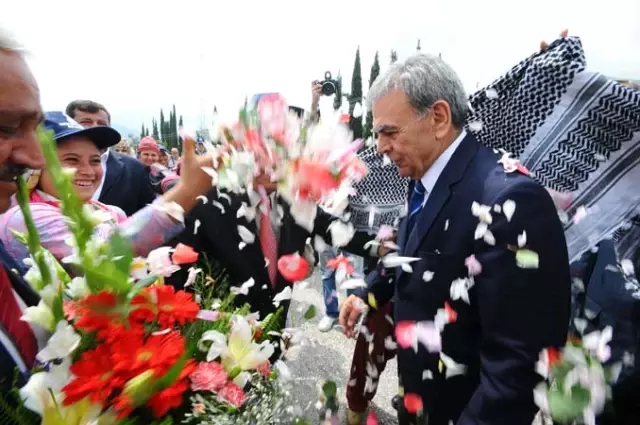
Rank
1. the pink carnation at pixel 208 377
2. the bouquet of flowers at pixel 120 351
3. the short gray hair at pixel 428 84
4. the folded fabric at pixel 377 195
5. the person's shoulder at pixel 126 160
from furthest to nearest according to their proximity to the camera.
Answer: the person's shoulder at pixel 126 160, the folded fabric at pixel 377 195, the short gray hair at pixel 428 84, the pink carnation at pixel 208 377, the bouquet of flowers at pixel 120 351

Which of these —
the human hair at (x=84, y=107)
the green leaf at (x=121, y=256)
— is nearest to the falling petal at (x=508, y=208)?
the green leaf at (x=121, y=256)

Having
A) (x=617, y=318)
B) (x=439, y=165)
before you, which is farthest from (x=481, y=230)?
(x=617, y=318)

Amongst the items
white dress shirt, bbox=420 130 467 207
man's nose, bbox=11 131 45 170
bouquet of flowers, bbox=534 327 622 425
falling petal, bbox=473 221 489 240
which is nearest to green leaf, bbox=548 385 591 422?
bouquet of flowers, bbox=534 327 622 425

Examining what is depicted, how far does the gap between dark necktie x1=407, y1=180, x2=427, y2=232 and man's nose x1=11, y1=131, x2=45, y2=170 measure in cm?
152

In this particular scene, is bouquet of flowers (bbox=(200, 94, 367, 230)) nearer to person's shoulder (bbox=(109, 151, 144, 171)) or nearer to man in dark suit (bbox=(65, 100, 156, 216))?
man in dark suit (bbox=(65, 100, 156, 216))

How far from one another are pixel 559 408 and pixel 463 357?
0.42 meters

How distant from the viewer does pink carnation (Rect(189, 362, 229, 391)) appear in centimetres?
81

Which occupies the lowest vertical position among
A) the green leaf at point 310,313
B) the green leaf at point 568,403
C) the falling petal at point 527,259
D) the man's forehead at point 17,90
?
the green leaf at point 568,403

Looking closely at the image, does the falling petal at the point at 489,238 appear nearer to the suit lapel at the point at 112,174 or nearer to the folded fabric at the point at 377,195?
the folded fabric at the point at 377,195

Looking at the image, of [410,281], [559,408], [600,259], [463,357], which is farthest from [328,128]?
[600,259]

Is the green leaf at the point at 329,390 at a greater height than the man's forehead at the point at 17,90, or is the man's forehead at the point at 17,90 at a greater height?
the man's forehead at the point at 17,90

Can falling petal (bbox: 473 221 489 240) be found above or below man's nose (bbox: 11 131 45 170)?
below

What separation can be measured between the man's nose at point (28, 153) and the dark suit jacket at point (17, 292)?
294 millimetres

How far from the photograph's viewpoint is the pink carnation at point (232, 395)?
0.83 meters
